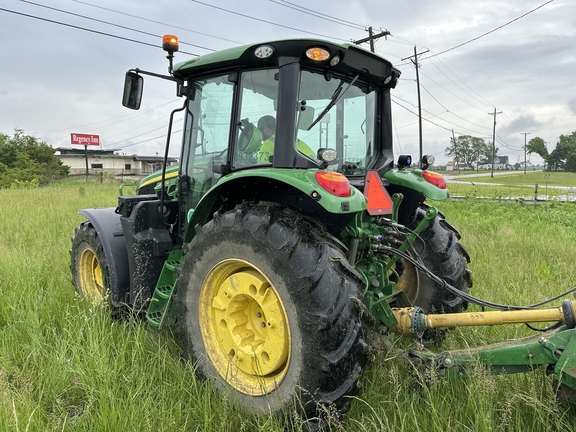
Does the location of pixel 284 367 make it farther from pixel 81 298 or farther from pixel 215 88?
pixel 81 298

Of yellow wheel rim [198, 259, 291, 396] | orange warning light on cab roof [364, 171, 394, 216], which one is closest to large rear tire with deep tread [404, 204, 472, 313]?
orange warning light on cab roof [364, 171, 394, 216]

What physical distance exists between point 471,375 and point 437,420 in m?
0.30

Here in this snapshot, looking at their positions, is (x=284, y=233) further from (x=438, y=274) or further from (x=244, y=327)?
(x=438, y=274)

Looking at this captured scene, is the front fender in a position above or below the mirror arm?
below

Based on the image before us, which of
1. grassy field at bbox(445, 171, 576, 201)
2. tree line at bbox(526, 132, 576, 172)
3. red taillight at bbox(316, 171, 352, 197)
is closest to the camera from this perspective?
red taillight at bbox(316, 171, 352, 197)

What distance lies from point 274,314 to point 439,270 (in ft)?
5.28

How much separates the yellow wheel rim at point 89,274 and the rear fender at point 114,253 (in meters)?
0.45

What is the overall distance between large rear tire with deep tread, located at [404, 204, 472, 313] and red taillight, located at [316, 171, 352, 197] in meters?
1.34

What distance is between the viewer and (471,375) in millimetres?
2129

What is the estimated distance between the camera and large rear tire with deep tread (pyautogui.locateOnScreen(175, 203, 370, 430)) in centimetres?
196

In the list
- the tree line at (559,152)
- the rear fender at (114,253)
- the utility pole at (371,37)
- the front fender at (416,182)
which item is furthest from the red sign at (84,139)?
the tree line at (559,152)

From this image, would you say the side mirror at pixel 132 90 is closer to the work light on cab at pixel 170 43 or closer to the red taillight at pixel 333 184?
the work light on cab at pixel 170 43

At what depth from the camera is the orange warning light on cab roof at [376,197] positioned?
2.69 meters

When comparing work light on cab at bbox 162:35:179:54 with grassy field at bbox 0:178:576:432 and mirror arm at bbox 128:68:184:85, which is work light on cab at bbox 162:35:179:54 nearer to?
mirror arm at bbox 128:68:184:85
